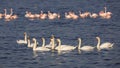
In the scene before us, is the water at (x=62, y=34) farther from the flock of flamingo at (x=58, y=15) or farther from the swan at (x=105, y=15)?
the flock of flamingo at (x=58, y=15)

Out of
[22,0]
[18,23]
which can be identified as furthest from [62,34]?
[22,0]

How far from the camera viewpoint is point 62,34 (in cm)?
6512

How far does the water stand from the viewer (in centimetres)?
5084

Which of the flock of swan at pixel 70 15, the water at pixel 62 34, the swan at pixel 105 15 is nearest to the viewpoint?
the water at pixel 62 34

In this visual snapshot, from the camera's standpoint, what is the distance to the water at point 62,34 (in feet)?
167

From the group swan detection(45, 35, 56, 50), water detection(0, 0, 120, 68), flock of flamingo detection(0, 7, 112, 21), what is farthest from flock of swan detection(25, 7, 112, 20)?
swan detection(45, 35, 56, 50)

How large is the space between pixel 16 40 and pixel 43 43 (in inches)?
198

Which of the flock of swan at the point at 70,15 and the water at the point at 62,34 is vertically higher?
the flock of swan at the point at 70,15

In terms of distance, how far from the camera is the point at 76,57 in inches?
2067

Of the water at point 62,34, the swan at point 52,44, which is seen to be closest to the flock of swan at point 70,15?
the water at point 62,34

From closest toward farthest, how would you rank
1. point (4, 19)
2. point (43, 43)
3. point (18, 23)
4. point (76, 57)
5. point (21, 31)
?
point (76, 57) < point (43, 43) < point (21, 31) < point (18, 23) < point (4, 19)

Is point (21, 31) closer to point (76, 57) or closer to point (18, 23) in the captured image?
point (18, 23)

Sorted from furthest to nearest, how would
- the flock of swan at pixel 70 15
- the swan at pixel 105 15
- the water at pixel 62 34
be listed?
the swan at pixel 105 15 → the flock of swan at pixel 70 15 → the water at pixel 62 34

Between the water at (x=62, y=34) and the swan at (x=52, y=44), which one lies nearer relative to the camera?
the water at (x=62, y=34)
